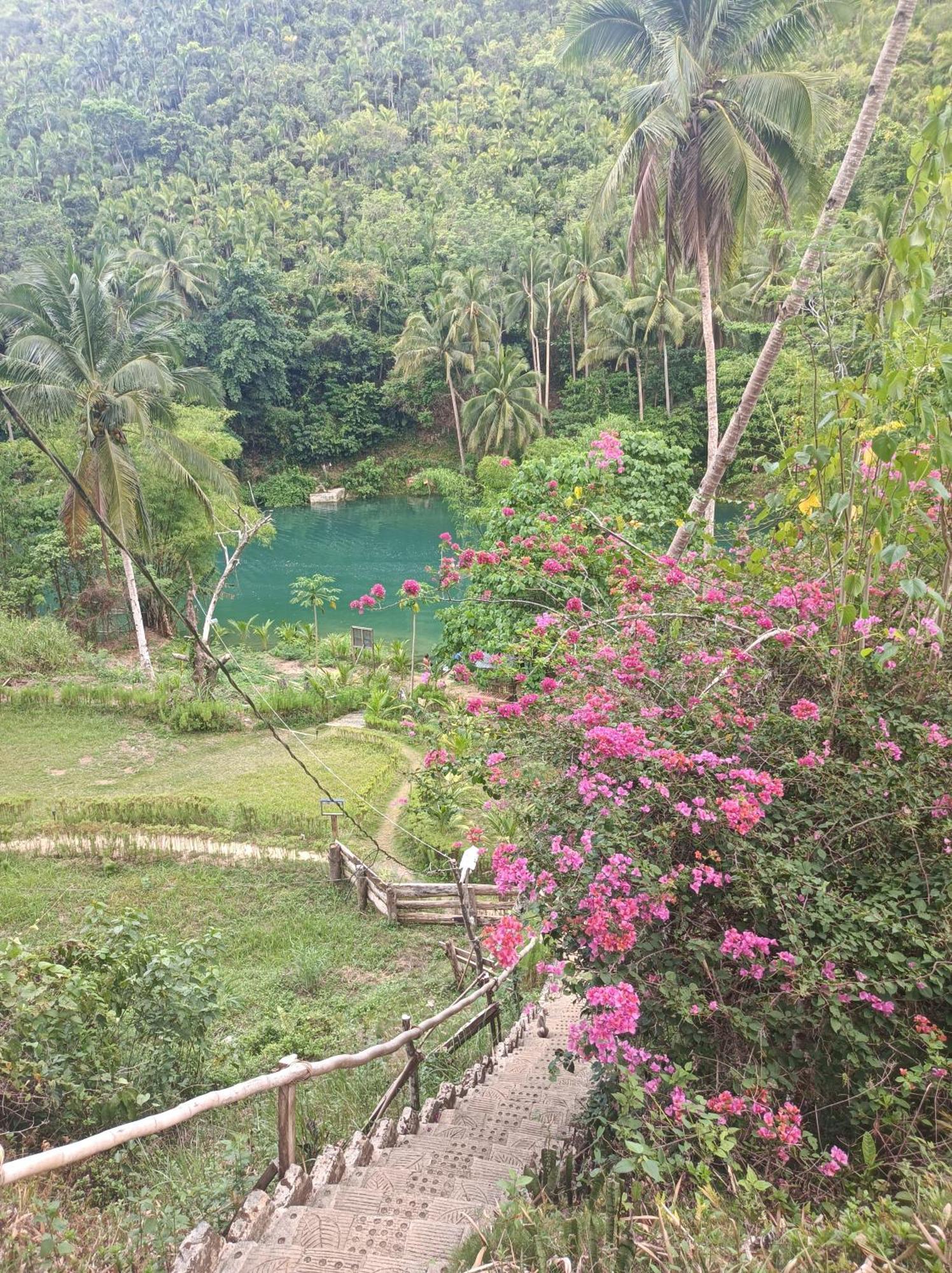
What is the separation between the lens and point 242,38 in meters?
63.2

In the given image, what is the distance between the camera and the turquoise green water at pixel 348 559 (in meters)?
19.4

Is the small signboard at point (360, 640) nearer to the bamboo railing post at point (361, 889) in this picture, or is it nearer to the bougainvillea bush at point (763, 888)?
the bamboo railing post at point (361, 889)

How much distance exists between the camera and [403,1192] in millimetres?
2381

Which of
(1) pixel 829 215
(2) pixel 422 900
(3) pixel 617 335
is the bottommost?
(2) pixel 422 900

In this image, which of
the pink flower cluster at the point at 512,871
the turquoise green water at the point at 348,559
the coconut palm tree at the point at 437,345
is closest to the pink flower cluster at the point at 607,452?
the pink flower cluster at the point at 512,871

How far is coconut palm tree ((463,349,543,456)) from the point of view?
87.1 feet

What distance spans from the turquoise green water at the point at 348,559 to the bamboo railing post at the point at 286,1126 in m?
13.0

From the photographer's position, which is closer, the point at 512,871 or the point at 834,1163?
the point at 834,1163

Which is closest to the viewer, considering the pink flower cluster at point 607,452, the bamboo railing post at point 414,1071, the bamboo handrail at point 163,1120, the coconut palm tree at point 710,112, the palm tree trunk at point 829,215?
the bamboo handrail at point 163,1120

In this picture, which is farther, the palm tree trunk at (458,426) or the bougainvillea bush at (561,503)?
the palm tree trunk at (458,426)

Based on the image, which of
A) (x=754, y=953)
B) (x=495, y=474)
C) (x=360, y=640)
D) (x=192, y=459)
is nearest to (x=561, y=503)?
(x=754, y=953)

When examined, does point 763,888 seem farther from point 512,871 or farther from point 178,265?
point 178,265

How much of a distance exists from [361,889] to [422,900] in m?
0.68

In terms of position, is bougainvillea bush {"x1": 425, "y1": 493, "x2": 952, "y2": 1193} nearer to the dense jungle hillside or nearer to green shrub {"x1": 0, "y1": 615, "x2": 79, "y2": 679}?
green shrub {"x1": 0, "y1": 615, "x2": 79, "y2": 679}
